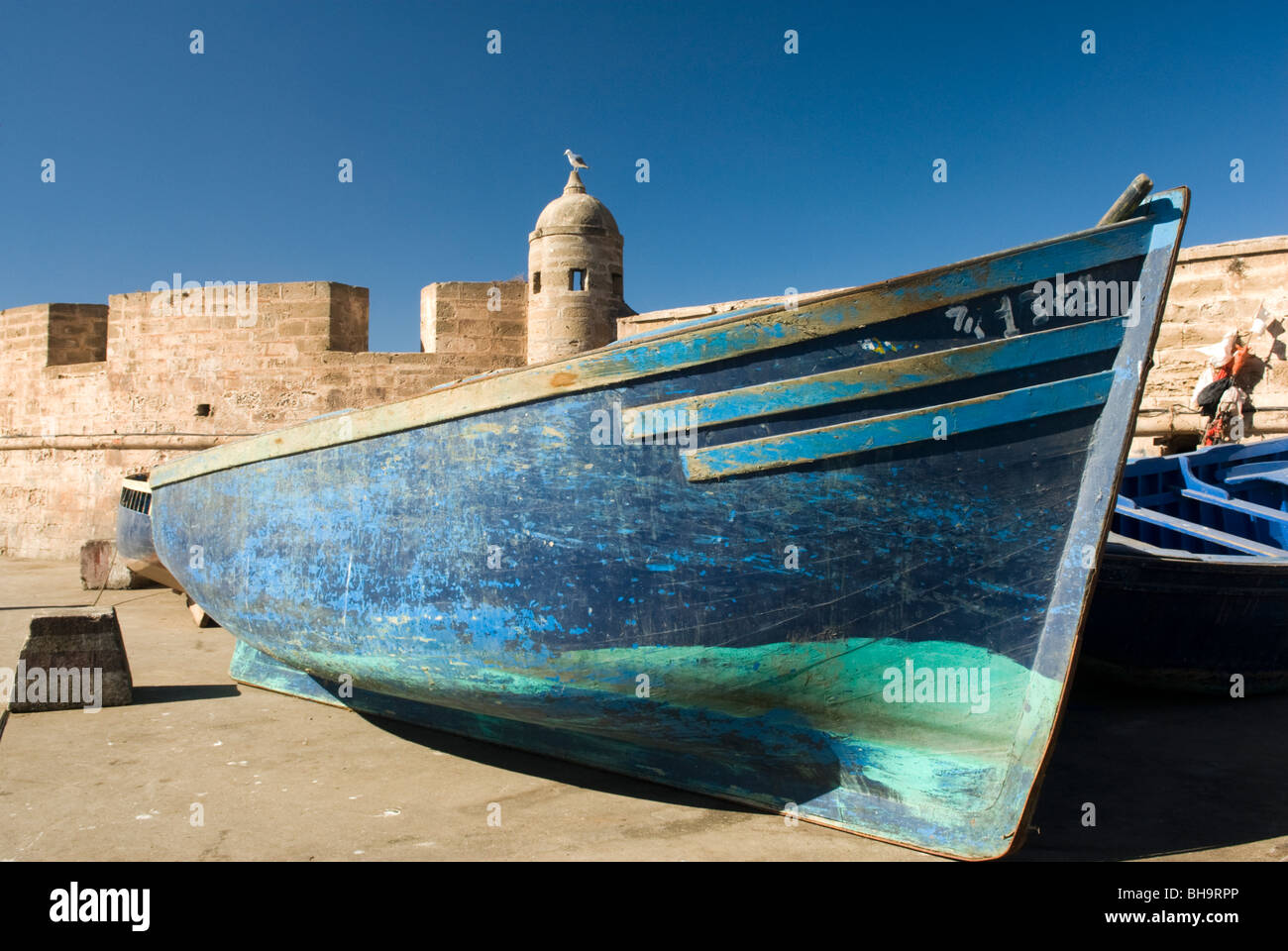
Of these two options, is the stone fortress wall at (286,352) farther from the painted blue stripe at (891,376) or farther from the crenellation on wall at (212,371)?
the painted blue stripe at (891,376)

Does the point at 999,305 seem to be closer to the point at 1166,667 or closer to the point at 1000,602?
the point at 1000,602

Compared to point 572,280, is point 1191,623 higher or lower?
lower

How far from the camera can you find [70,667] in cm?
438

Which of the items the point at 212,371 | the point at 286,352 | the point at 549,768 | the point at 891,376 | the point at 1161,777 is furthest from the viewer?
the point at 212,371

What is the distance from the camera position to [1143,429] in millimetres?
7953

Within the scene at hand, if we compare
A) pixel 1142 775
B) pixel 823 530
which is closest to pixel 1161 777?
pixel 1142 775

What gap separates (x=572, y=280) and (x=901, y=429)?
8.86 m

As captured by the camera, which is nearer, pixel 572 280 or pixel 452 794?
pixel 452 794

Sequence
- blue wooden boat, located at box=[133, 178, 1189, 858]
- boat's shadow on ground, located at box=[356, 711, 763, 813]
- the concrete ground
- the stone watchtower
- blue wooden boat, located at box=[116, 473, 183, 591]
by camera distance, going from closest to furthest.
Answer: blue wooden boat, located at box=[133, 178, 1189, 858] → the concrete ground → boat's shadow on ground, located at box=[356, 711, 763, 813] → blue wooden boat, located at box=[116, 473, 183, 591] → the stone watchtower

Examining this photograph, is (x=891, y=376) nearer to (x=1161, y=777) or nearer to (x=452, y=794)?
(x=1161, y=777)

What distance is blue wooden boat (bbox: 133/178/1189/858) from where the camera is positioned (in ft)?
8.61

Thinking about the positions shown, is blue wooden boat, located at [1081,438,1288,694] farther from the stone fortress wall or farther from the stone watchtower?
the stone watchtower

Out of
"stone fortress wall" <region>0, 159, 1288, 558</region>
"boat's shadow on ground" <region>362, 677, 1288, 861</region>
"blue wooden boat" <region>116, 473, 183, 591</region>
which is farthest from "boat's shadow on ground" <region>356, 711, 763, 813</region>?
"stone fortress wall" <region>0, 159, 1288, 558</region>

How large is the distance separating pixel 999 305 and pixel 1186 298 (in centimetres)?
634
